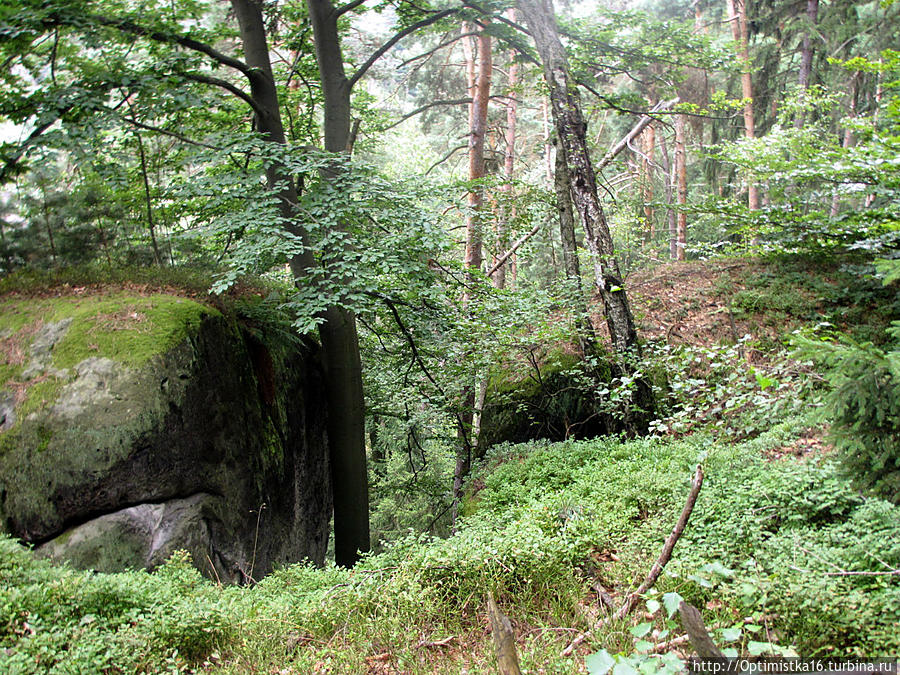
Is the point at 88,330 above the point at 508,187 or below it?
below

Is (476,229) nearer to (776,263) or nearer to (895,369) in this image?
(776,263)

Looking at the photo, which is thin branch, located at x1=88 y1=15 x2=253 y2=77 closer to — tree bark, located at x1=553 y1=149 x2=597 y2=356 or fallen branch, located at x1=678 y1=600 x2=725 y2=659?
tree bark, located at x1=553 y1=149 x2=597 y2=356

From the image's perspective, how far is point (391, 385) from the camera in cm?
921

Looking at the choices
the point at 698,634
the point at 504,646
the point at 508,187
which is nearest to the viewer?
the point at 698,634

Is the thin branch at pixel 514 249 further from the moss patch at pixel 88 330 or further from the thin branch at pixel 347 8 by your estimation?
the moss patch at pixel 88 330

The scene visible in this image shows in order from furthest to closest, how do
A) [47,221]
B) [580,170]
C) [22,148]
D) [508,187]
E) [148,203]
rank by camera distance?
[508,187] < [580,170] < [148,203] < [47,221] < [22,148]

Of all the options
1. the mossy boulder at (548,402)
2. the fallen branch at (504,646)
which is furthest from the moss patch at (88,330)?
the mossy boulder at (548,402)

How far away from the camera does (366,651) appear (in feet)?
10.2

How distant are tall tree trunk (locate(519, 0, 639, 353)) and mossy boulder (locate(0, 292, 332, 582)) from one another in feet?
14.7

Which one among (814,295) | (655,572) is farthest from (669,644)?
(814,295)

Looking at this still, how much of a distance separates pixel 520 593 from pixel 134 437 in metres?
3.81

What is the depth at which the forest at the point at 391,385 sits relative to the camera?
3016 millimetres

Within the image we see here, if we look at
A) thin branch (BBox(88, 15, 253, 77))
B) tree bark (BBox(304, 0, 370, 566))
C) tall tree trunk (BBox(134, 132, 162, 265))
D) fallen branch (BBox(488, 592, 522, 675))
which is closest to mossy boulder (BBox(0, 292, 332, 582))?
tree bark (BBox(304, 0, 370, 566))

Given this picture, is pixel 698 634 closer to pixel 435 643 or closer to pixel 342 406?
pixel 435 643
